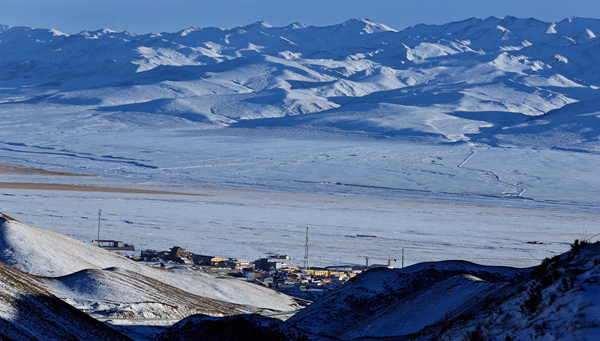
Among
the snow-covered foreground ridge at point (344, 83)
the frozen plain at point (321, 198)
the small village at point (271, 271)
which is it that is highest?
the snow-covered foreground ridge at point (344, 83)

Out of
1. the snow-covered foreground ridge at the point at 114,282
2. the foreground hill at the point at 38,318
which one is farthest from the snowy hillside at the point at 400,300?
the foreground hill at the point at 38,318

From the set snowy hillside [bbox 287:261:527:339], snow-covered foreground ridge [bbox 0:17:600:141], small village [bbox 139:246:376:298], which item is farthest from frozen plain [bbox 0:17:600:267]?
snowy hillside [bbox 287:261:527:339]

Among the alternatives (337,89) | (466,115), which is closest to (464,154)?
(466,115)

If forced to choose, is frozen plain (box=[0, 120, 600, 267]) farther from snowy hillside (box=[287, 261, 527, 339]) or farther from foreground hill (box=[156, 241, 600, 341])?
foreground hill (box=[156, 241, 600, 341])

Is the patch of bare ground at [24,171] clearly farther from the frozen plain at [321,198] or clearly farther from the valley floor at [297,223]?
the valley floor at [297,223]

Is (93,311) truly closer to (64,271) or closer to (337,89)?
(64,271)
